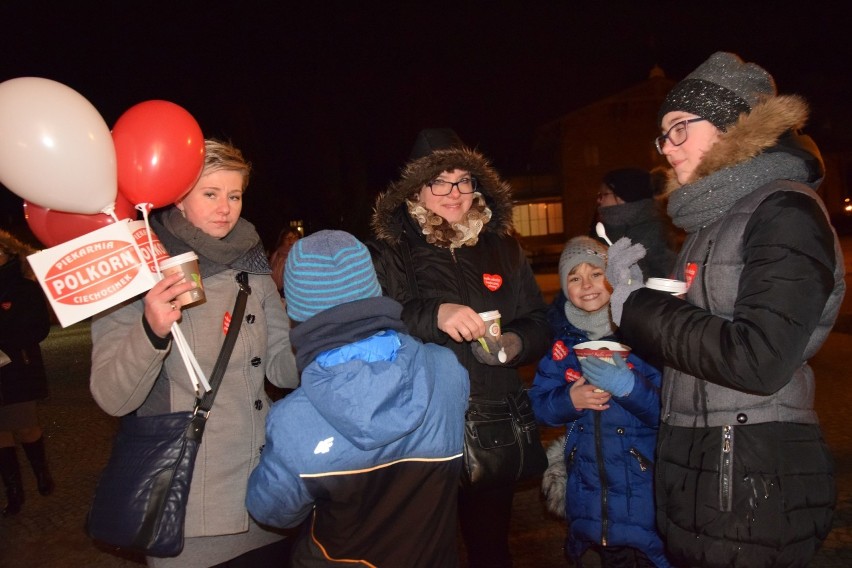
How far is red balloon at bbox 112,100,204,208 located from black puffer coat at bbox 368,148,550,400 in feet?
3.17

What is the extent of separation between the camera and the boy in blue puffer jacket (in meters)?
2.72

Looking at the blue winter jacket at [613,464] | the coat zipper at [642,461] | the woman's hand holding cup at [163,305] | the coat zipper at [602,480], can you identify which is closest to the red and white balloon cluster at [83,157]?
the woman's hand holding cup at [163,305]

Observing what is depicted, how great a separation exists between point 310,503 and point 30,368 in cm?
426

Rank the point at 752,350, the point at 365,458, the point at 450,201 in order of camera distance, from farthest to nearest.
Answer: the point at 450,201 → the point at 365,458 → the point at 752,350

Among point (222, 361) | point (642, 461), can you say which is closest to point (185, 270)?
point (222, 361)

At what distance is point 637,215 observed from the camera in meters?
3.81

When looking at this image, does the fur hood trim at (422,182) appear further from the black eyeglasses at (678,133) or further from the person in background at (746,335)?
the person in background at (746,335)

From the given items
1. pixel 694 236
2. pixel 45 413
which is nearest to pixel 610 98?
pixel 45 413

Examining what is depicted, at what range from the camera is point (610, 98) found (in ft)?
102

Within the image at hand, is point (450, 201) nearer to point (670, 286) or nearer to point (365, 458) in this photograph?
point (670, 286)

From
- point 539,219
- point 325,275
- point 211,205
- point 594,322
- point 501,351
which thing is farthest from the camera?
point 539,219

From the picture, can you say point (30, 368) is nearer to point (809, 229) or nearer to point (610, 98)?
point (809, 229)

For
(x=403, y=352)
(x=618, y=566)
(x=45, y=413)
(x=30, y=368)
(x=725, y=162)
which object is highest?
(x=725, y=162)

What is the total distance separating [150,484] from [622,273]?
1.78 m
